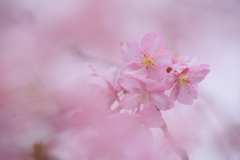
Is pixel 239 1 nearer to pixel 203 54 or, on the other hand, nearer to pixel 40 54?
pixel 203 54

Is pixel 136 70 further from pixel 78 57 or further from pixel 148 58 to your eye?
pixel 78 57

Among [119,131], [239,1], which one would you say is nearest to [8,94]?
[119,131]

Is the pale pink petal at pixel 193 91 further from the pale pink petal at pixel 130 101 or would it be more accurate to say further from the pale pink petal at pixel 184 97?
the pale pink petal at pixel 130 101

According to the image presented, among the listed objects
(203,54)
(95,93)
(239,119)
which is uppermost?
(95,93)

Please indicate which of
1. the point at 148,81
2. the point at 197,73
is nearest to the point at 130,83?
the point at 148,81

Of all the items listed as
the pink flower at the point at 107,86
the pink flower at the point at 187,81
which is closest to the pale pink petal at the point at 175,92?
the pink flower at the point at 187,81

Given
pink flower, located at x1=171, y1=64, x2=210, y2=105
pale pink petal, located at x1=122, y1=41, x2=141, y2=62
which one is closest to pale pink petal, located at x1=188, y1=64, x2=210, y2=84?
pink flower, located at x1=171, y1=64, x2=210, y2=105

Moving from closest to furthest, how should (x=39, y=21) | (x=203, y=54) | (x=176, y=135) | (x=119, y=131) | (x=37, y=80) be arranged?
(x=119, y=131), (x=37, y=80), (x=176, y=135), (x=39, y=21), (x=203, y=54)
